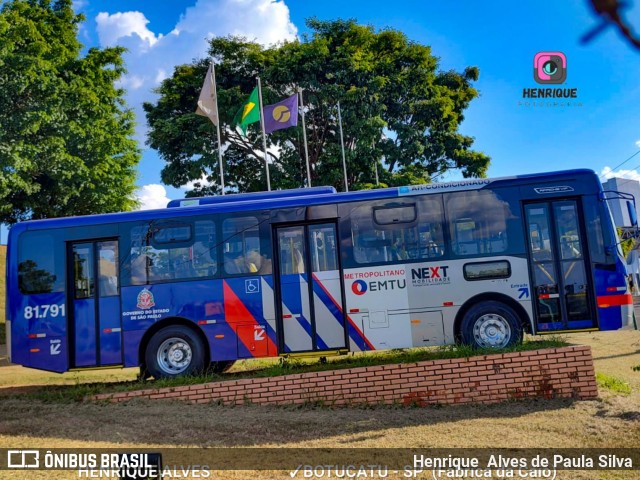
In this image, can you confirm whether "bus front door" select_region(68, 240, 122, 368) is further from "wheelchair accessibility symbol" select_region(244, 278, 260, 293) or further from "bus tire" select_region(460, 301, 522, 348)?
"bus tire" select_region(460, 301, 522, 348)

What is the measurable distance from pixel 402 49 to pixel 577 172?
18902 millimetres

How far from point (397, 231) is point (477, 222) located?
1355mm

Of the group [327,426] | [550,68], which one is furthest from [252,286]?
[550,68]

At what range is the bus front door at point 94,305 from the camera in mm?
10094

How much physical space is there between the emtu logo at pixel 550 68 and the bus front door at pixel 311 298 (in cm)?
943

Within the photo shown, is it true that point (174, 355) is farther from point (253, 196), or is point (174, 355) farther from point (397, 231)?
point (397, 231)

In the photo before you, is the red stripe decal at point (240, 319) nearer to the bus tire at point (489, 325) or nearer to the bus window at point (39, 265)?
the bus window at point (39, 265)

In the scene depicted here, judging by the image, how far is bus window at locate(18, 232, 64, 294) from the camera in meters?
10.4

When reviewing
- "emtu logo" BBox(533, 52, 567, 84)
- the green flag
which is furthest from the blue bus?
the green flag

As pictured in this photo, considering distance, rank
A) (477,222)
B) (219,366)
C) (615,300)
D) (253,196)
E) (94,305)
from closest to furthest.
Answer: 1. (615,300)
2. (477,222)
3. (94,305)
4. (219,366)
5. (253,196)

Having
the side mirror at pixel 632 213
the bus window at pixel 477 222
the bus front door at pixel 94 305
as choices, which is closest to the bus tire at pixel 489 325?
the bus window at pixel 477 222

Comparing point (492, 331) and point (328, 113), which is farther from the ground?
point (328, 113)

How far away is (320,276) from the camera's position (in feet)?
32.7

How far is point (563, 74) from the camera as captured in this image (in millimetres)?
16516
